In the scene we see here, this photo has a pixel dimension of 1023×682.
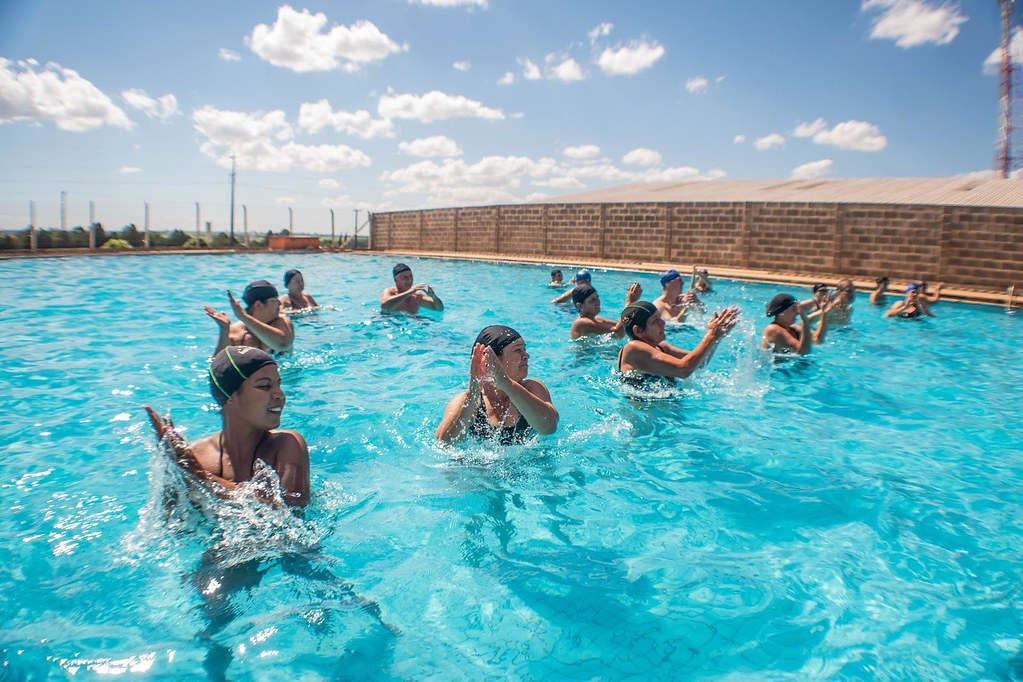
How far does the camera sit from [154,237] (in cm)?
2791

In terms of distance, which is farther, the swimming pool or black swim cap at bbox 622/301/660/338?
black swim cap at bbox 622/301/660/338

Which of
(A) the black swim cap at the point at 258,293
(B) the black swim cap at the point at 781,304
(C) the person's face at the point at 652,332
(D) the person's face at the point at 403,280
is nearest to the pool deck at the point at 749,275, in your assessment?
(B) the black swim cap at the point at 781,304

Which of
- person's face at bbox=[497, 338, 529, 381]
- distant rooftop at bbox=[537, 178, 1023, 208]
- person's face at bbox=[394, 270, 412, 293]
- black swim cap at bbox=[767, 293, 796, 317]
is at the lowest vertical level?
person's face at bbox=[497, 338, 529, 381]

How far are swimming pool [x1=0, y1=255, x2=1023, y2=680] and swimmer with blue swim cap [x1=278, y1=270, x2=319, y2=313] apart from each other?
3.29m

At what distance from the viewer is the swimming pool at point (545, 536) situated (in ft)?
9.27

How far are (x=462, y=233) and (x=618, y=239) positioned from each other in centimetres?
1003

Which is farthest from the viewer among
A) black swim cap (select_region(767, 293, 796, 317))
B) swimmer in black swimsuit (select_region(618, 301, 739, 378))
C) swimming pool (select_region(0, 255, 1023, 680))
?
black swim cap (select_region(767, 293, 796, 317))

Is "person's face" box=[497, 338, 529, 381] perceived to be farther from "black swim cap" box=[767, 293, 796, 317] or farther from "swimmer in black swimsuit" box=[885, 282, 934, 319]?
"swimmer in black swimsuit" box=[885, 282, 934, 319]

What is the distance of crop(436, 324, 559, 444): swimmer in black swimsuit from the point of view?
12.6 ft

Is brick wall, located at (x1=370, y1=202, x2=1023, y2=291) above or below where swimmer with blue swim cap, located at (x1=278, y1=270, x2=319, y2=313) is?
above

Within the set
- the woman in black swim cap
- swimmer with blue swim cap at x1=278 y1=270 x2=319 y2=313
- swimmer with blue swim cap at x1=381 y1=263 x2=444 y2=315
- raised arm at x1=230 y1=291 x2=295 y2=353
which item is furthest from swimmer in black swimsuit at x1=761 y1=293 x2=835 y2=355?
swimmer with blue swim cap at x1=278 y1=270 x2=319 y2=313

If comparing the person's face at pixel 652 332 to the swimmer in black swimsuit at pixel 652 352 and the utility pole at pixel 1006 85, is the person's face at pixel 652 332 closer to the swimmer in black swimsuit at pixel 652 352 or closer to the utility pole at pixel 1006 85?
the swimmer in black swimsuit at pixel 652 352

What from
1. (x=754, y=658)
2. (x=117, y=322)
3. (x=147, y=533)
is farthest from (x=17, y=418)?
(x=754, y=658)

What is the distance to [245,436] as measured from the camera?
3.11 m
